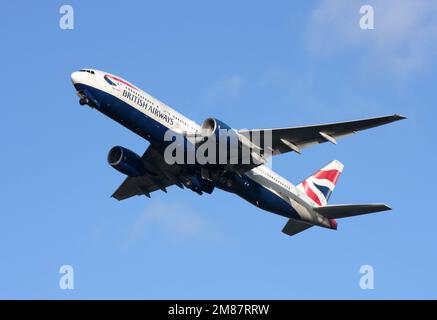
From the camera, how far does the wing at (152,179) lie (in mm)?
52938

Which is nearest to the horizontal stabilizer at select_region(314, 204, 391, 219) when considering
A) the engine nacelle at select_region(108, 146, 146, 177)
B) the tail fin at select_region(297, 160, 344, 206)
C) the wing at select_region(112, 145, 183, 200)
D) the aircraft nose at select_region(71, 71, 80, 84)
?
the tail fin at select_region(297, 160, 344, 206)

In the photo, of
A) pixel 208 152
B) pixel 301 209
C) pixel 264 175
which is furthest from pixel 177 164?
pixel 301 209

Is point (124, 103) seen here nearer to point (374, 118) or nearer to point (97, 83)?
point (97, 83)

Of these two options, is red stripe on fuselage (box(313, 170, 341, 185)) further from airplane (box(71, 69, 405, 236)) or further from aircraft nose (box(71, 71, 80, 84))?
aircraft nose (box(71, 71, 80, 84))

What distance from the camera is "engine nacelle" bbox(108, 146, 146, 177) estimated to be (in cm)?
5288

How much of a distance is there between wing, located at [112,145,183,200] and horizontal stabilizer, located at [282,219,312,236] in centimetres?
858

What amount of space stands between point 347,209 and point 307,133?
767 centimetres

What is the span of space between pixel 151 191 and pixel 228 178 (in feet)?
27.5

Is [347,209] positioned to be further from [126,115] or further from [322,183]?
[126,115]

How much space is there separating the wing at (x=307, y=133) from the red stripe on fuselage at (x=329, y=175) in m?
11.4

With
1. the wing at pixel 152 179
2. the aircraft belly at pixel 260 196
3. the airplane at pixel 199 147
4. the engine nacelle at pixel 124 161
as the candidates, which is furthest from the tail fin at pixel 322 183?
the engine nacelle at pixel 124 161

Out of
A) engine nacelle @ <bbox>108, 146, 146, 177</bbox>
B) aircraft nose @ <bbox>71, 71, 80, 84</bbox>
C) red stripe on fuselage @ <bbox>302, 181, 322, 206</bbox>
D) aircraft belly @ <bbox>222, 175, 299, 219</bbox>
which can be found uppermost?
aircraft nose @ <bbox>71, 71, 80, 84</bbox>

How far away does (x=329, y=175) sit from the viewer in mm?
63000

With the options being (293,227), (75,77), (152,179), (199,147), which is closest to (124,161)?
(152,179)
